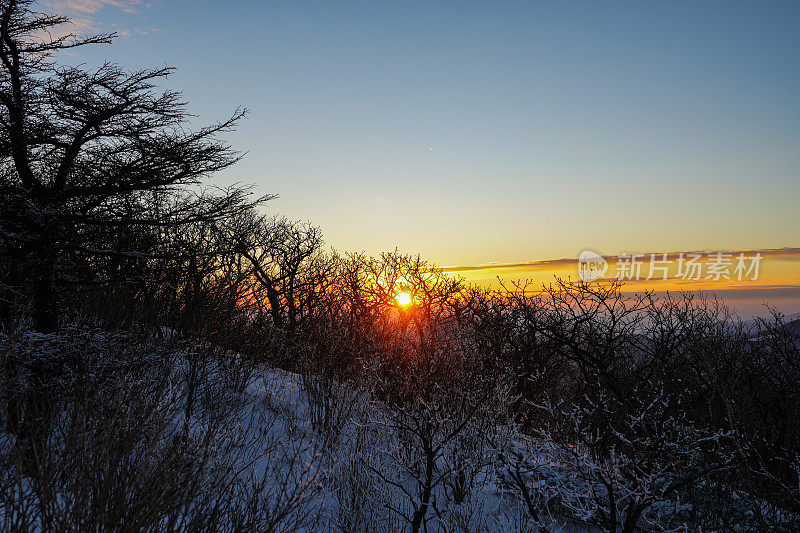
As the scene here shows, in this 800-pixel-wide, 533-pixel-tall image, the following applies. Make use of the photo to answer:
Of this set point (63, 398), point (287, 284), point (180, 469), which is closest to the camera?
point (180, 469)

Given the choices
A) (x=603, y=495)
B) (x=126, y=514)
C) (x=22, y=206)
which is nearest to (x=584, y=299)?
(x=603, y=495)

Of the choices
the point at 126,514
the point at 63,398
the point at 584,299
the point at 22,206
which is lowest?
the point at 63,398

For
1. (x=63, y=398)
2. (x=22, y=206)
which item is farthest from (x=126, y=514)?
(x=22, y=206)

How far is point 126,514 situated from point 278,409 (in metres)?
8.80

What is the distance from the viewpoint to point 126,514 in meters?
3.72

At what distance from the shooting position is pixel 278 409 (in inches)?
484

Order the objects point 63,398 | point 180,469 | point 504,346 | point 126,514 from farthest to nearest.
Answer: point 504,346
point 63,398
point 180,469
point 126,514

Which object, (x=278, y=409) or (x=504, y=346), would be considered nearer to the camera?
(x=278, y=409)

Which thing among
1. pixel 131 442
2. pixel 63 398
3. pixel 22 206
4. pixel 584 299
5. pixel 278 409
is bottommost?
pixel 278 409

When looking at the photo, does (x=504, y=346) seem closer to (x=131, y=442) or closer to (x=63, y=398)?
(x=63, y=398)

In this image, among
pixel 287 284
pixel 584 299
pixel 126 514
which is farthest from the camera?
pixel 287 284

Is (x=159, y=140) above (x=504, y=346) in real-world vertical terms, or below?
above

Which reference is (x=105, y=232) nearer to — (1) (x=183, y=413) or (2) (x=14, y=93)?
(2) (x=14, y=93)

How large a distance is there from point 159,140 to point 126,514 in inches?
331
